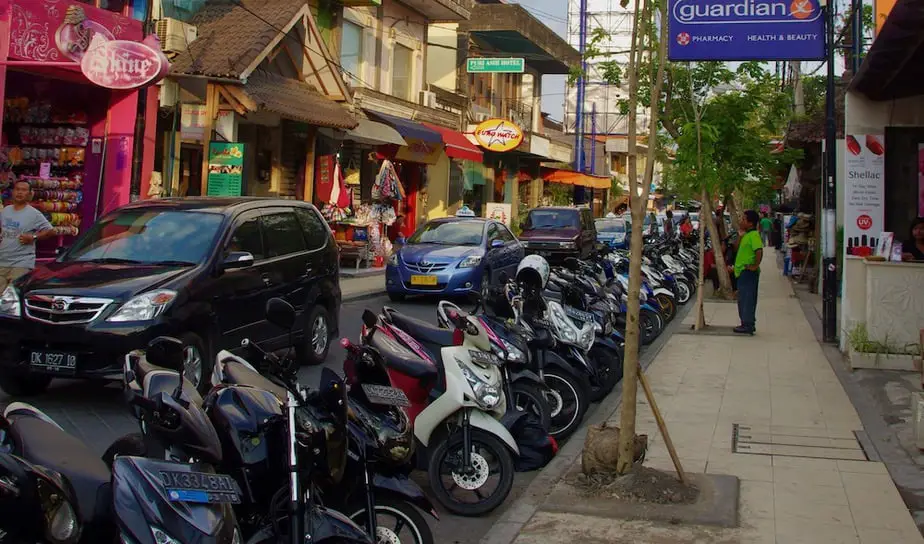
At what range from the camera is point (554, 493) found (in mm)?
6324

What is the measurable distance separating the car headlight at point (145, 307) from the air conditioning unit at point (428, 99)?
860 inches

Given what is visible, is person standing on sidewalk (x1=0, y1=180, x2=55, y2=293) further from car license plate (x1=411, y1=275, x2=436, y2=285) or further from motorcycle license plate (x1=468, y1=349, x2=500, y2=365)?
car license plate (x1=411, y1=275, x2=436, y2=285)

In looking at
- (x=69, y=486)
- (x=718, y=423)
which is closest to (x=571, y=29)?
(x=718, y=423)

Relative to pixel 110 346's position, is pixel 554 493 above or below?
below

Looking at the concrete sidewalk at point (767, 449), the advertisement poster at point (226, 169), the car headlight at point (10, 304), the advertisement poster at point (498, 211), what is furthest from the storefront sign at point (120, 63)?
the advertisement poster at point (498, 211)

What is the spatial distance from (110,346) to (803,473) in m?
5.30

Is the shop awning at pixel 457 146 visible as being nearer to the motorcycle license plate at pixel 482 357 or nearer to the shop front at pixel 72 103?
the shop front at pixel 72 103

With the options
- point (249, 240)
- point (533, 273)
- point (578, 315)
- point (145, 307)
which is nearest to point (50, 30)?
point (249, 240)

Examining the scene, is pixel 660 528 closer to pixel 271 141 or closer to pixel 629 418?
pixel 629 418

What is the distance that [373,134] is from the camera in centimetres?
2327

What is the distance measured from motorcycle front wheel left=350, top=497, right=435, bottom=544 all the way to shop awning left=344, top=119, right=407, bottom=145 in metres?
17.9

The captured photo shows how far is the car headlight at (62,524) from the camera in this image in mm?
3293

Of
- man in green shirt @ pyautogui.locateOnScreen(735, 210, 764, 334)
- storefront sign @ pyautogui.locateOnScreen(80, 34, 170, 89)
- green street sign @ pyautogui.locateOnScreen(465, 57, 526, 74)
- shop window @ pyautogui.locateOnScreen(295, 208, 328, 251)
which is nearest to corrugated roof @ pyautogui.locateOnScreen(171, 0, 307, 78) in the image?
storefront sign @ pyautogui.locateOnScreen(80, 34, 170, 89)

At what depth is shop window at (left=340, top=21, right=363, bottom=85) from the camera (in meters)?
25.1
